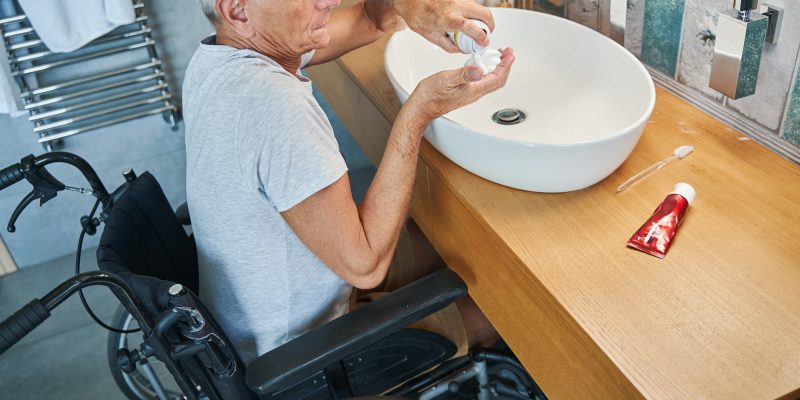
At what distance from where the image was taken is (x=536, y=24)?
1551 mm

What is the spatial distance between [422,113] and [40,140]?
1.69 metres

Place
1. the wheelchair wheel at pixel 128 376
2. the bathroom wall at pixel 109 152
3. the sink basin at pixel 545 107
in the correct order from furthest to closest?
the bathroom wall at pixel 109 152, the wheelchair wheel at pixel 128 376, the sink basin at pixel 545 107

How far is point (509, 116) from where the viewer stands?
1.41 metres

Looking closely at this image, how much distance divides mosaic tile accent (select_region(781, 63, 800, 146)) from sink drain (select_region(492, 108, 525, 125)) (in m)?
0.47

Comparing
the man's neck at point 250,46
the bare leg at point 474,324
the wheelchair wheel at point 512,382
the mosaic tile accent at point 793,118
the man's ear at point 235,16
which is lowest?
the wheelchair wheel at point 512,382

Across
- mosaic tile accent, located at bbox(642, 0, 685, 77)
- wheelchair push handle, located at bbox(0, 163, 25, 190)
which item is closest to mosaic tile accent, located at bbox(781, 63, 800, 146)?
mosaic tile accent, located at bbox(642, 0, 685, 77)

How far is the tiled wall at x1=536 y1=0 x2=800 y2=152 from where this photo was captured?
114 centimetres

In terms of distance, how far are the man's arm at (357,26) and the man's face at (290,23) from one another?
343 millimetres

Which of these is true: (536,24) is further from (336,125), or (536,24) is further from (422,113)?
(336,125)

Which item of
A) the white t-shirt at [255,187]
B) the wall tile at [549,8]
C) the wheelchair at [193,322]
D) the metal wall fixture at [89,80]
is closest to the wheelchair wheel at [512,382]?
the wheelchair at [193,322]

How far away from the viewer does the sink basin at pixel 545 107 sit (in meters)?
1.12

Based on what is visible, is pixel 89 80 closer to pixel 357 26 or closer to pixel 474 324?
pixel 357 26

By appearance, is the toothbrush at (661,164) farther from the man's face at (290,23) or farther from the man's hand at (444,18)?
the man's face at (290,23)

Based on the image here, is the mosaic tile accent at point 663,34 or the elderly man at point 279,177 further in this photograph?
the mosaic tile accent at point 663,34
